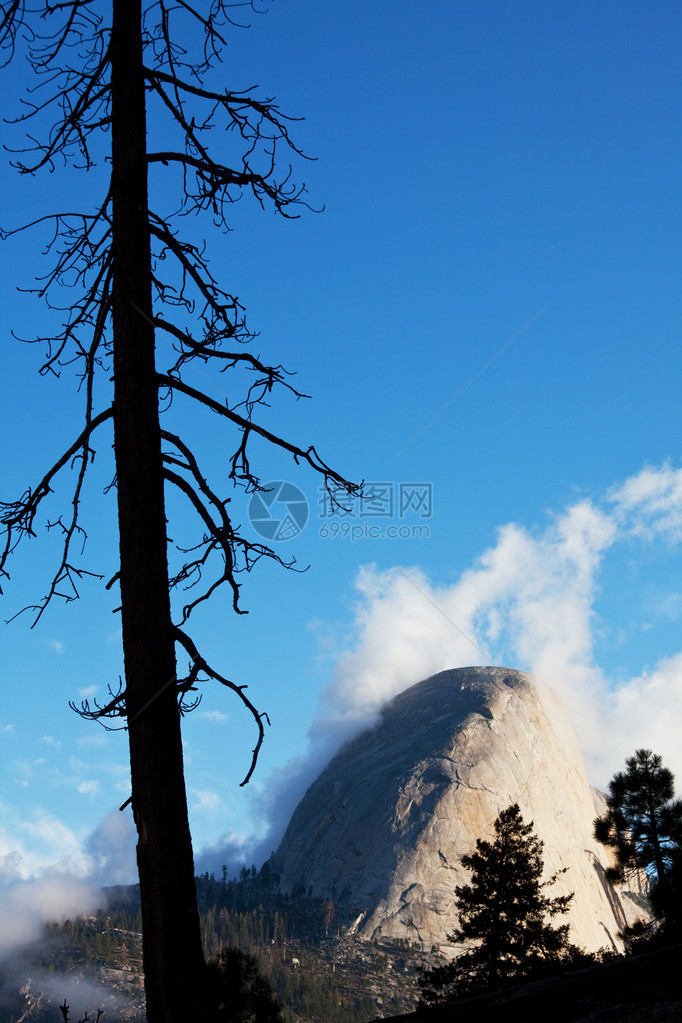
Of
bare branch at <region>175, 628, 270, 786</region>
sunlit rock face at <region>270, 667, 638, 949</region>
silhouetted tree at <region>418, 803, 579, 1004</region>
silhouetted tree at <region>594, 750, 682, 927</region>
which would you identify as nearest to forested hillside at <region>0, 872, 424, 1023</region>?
sunlit rock face at <region>270, 667, 638, 949</region>

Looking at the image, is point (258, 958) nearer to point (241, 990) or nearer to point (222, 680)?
point (241, 990)

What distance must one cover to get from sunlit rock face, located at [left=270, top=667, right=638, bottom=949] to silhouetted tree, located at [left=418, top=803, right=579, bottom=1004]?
293ft

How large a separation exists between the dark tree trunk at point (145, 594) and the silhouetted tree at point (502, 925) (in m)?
20.4

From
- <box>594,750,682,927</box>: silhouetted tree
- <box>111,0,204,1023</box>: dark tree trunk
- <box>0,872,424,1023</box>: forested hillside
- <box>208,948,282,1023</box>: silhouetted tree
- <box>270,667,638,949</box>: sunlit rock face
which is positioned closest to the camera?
<box>111,0,204,1023</box>: dark tree trunk

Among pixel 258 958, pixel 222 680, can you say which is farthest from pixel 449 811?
pixel 222 680

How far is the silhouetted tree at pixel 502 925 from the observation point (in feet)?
73.8

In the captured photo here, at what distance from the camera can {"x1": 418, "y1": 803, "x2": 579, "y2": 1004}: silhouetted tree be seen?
22.5 meters

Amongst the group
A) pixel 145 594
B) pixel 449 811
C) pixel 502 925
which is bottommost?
pixel 502 925

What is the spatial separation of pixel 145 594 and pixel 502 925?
74.1ft

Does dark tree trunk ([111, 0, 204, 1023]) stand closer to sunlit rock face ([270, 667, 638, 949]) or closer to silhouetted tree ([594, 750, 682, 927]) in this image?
silhouetted tree ([594, 750, 682, 927])

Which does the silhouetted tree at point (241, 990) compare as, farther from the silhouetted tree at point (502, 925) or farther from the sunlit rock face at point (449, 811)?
the sunlit rock face at point (449, 811)

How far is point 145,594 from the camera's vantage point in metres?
4.46

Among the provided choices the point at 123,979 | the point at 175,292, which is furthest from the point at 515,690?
the point at 175,292

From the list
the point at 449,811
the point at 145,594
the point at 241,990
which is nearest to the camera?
the point at 145,594
